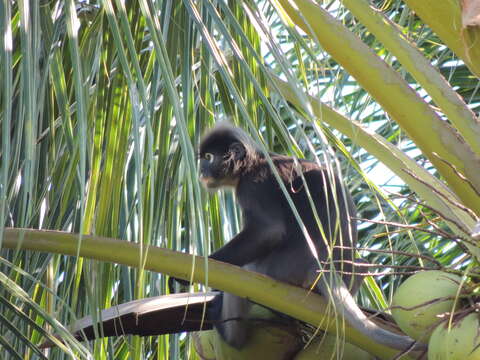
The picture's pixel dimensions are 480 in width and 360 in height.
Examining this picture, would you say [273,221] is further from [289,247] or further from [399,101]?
[399,101]

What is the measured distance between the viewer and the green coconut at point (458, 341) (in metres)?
1.38

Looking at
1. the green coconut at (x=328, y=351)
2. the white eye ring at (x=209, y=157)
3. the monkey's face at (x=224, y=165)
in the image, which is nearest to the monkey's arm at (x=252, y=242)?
the monkey's face at (x=224, y=165)

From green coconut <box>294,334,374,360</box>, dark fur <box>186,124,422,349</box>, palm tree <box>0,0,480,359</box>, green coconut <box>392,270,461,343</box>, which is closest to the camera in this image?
palm tree <box>0,0,480,359</box>

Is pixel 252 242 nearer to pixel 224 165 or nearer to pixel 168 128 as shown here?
pixel 224 165

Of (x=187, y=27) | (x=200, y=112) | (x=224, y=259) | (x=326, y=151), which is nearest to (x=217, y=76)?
(x=200, y=112)

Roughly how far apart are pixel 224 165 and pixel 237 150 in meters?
0.07

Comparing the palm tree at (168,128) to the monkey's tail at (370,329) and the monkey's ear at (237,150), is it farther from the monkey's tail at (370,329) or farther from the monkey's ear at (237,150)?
the monkey's ear at (237,150)

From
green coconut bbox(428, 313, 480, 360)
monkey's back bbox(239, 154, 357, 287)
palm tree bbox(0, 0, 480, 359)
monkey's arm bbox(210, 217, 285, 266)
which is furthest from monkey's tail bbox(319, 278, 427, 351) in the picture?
monkey's arm bbox(210, 217, 285, 266)

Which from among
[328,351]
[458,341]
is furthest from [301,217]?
[458,341]

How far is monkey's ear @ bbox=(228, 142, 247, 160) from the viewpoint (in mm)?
3174

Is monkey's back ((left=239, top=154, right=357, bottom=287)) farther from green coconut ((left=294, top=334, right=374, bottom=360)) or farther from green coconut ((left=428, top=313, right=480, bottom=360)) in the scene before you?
green coconut ((left=428, top=313, right=480, bottom=360))

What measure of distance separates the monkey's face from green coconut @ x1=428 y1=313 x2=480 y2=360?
1.76m

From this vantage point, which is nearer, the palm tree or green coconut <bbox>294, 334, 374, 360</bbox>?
the palm tree

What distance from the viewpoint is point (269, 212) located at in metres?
2.98
